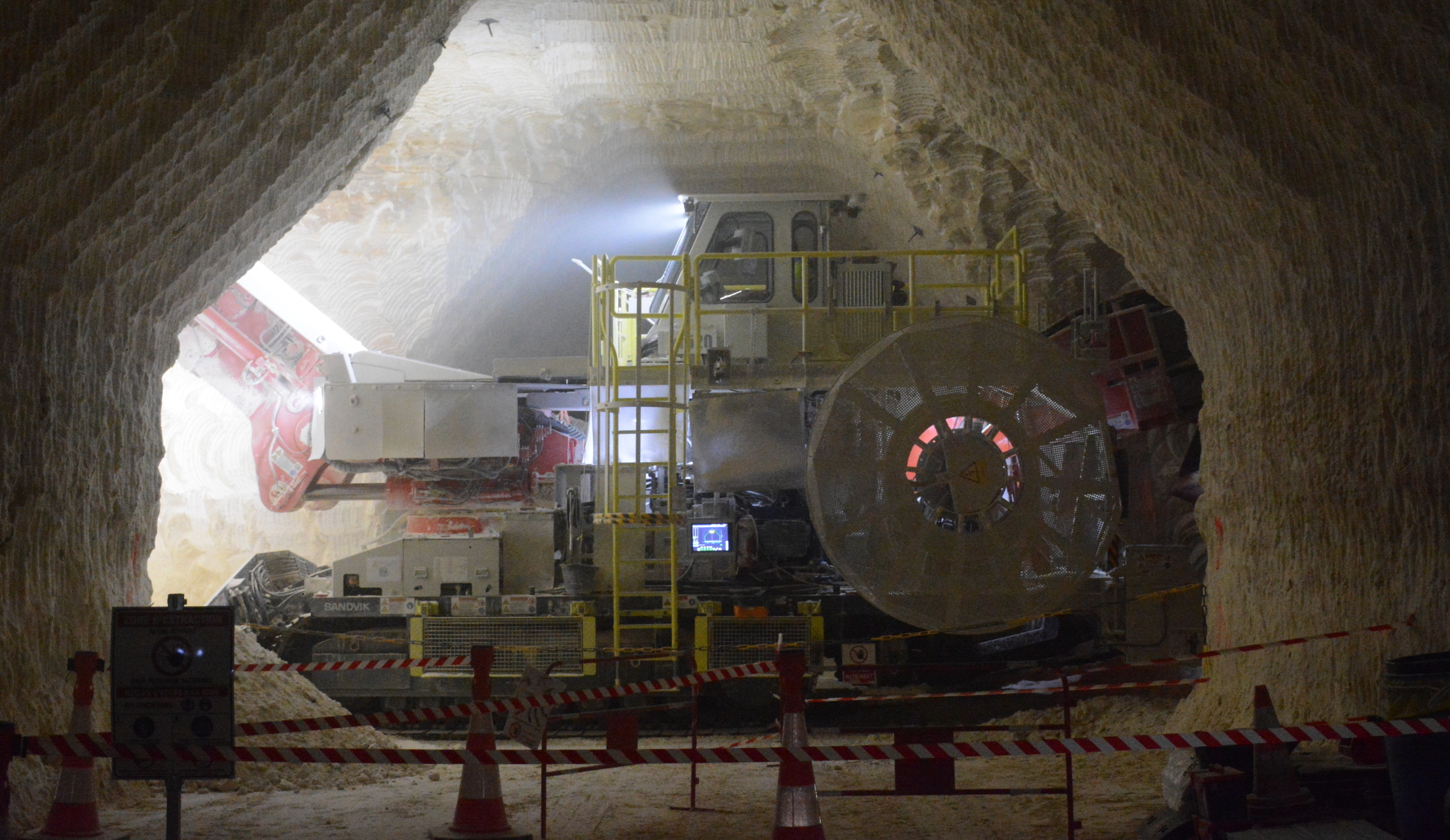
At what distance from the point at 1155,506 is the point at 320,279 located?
37.2 ft

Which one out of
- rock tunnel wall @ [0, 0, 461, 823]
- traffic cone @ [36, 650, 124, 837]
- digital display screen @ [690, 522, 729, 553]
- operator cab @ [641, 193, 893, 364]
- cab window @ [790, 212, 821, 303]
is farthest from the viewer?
cab window @ [790, 212, 821, 303]

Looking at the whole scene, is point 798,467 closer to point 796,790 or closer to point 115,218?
point 796,790

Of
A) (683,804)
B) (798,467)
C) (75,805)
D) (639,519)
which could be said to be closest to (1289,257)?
(798,467)

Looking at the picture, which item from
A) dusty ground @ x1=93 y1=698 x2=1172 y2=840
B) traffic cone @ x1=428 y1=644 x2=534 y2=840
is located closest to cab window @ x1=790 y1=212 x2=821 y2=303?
dusty ground @ x1=93 y1=698 x2=1172 y2=840

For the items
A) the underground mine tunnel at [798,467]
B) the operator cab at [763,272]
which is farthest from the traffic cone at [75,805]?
the operator cab at [763,272]

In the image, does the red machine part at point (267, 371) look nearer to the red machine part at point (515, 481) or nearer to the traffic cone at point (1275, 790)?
the red machine part at point (515, 481)

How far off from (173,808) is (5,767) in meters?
0.59

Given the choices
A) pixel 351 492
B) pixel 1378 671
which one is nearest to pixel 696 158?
pixel 351 492

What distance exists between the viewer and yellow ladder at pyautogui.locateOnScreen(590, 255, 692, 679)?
8.36 meters

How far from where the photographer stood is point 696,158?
52.3 feet

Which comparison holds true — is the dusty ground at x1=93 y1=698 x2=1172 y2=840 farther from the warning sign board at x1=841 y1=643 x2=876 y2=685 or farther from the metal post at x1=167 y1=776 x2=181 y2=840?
the metal post at x1=167 y1=776 x2=181 y2=840

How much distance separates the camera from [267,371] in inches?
427

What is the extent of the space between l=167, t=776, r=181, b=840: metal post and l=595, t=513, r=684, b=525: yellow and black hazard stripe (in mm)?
3958

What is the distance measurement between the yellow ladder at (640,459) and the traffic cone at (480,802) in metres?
2.57
